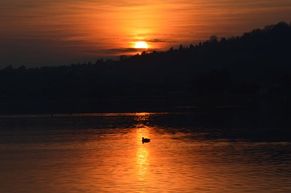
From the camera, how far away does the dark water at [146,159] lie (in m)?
30.0

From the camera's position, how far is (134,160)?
40031 mm

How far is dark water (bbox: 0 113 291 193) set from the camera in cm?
3002

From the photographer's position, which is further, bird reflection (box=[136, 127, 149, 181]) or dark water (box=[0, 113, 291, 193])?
bird reflection (box=[136, 127, 149, 181])

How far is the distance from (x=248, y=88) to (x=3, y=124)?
2893 inches

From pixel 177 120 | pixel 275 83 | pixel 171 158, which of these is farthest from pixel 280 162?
pixel 275 83

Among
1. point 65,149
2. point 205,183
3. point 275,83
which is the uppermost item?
point 275,83

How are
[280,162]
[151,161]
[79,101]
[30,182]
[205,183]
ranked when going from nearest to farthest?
[205,183] → [30,182] → [280,162] → [151,161] → [79,101]

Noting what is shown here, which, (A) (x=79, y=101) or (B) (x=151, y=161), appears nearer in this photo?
(B) (x=151, y=161)

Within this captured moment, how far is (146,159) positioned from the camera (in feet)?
132

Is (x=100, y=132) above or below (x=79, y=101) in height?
below

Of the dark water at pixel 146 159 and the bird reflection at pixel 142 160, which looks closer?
the dark water at pixel 146 159

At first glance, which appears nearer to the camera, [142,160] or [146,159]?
[142,160]

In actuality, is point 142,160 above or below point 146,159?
below

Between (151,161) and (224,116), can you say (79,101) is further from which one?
(151,161)
